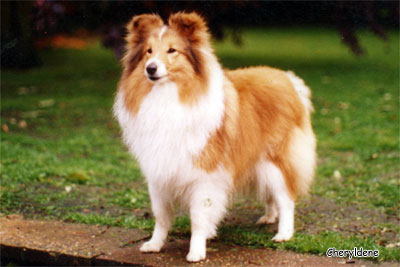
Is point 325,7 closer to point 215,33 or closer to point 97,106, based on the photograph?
point 215,33

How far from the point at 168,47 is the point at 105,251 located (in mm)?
1506

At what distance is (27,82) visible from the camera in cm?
1132

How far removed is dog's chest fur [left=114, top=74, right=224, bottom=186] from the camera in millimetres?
3631

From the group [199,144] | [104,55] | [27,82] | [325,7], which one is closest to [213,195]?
[199,144]

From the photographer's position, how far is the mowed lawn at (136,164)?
4.38 m

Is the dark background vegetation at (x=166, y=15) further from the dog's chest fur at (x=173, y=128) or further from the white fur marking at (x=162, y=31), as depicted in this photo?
the dog's chest fur at (x=173, y=128)

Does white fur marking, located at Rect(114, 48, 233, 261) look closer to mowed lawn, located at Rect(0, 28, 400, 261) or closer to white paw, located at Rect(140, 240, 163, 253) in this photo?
white paw, located at Rect(140, 240, 163, 253)

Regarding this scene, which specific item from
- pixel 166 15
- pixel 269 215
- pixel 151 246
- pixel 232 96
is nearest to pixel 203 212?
pixel 151 246

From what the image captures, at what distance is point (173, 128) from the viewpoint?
3633 mm

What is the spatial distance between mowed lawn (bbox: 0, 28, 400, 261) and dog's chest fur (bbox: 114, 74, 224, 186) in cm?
85

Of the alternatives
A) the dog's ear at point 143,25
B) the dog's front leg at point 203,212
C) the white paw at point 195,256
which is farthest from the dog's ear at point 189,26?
the white paw at point 195,256

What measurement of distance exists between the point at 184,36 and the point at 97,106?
5698 mm

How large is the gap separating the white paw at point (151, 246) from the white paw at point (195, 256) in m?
0.26

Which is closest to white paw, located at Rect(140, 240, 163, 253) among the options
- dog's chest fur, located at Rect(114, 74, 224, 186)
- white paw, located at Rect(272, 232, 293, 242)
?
dog's chest fur, located at Rect(114, 74, 224, 186)
